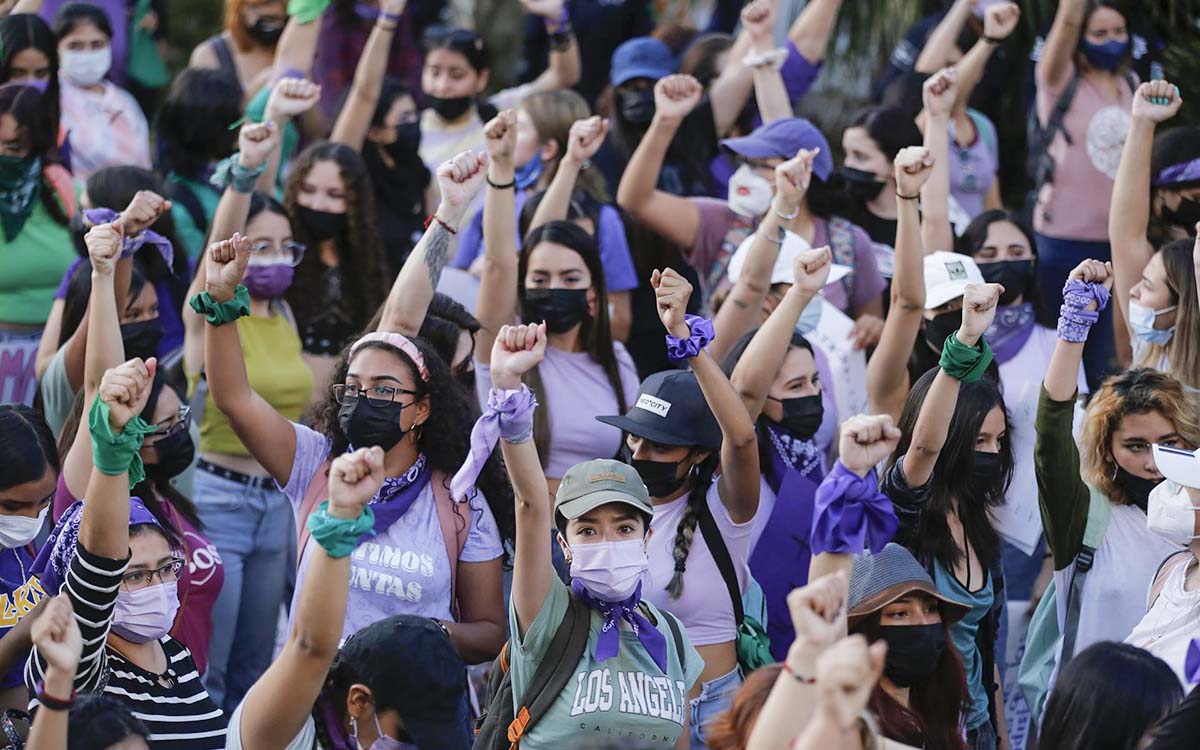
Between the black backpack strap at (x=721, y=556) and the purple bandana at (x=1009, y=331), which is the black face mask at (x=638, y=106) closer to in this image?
the purple bandana at (x=1009, y=331)

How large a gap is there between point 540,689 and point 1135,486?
2.00 m

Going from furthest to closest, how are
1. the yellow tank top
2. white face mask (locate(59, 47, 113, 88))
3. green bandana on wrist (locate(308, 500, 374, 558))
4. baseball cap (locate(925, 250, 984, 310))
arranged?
white face mask (locate(59, 47, 113, 88))
the yellow tank top
baseball cap (locate(925, 250, 984, 310))
green bandana on wrist (locate(308, 500, 374, 558))

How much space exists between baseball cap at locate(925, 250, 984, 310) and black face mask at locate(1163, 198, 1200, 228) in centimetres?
103

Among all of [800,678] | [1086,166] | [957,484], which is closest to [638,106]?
[1086,166]

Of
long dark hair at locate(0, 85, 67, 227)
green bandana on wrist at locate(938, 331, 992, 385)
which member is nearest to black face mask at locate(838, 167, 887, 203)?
green bandana on wrist at locate(938, 331, 992, 385)

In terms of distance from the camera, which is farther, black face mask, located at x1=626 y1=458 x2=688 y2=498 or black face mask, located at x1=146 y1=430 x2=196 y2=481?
black face mask, located at x1=146 y1=430 x2=196 y2=481

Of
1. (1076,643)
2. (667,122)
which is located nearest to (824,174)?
(667,122)

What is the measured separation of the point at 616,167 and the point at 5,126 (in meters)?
2.73

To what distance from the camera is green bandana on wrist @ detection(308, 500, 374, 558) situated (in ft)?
11.3

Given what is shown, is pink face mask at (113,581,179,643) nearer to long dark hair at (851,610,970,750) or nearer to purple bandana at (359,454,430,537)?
purple bandana at (359,454,430,537)

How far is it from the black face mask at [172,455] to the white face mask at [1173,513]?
112 inches

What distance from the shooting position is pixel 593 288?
5.69 metres

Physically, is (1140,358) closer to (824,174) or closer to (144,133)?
(824,174)

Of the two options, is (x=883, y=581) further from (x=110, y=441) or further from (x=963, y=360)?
(x=110, y=441)
